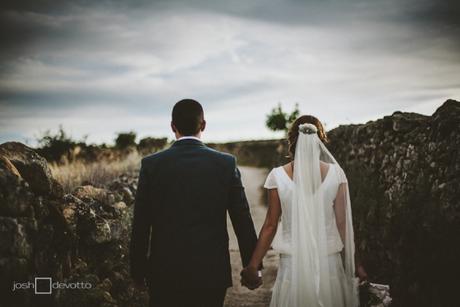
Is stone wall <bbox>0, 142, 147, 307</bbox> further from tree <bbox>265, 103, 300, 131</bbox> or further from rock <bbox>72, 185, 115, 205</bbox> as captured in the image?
tree <bbox>265, 103, 300, 131</bbox>

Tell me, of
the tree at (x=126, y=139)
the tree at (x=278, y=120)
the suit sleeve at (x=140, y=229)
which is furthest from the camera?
the tree at (x=278, y=120)

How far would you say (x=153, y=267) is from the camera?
2.90m

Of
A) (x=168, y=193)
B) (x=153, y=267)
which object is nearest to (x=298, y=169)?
(x=168, y=193)

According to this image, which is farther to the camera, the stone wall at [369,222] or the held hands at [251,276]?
the held hands at [251,276]

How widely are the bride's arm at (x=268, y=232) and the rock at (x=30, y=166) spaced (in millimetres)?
2074

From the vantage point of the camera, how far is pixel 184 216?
111 inches

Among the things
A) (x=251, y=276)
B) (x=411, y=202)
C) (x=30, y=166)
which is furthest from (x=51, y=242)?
(x=411, y=202)

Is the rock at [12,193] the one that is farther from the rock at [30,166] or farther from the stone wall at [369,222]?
the rock at [30,166]

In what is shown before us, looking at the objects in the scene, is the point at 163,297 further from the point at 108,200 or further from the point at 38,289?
the point at 108,200

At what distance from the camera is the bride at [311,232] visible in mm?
3236

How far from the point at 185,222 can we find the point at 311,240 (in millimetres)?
1241

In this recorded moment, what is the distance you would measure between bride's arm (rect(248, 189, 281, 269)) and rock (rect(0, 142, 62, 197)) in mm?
2074
